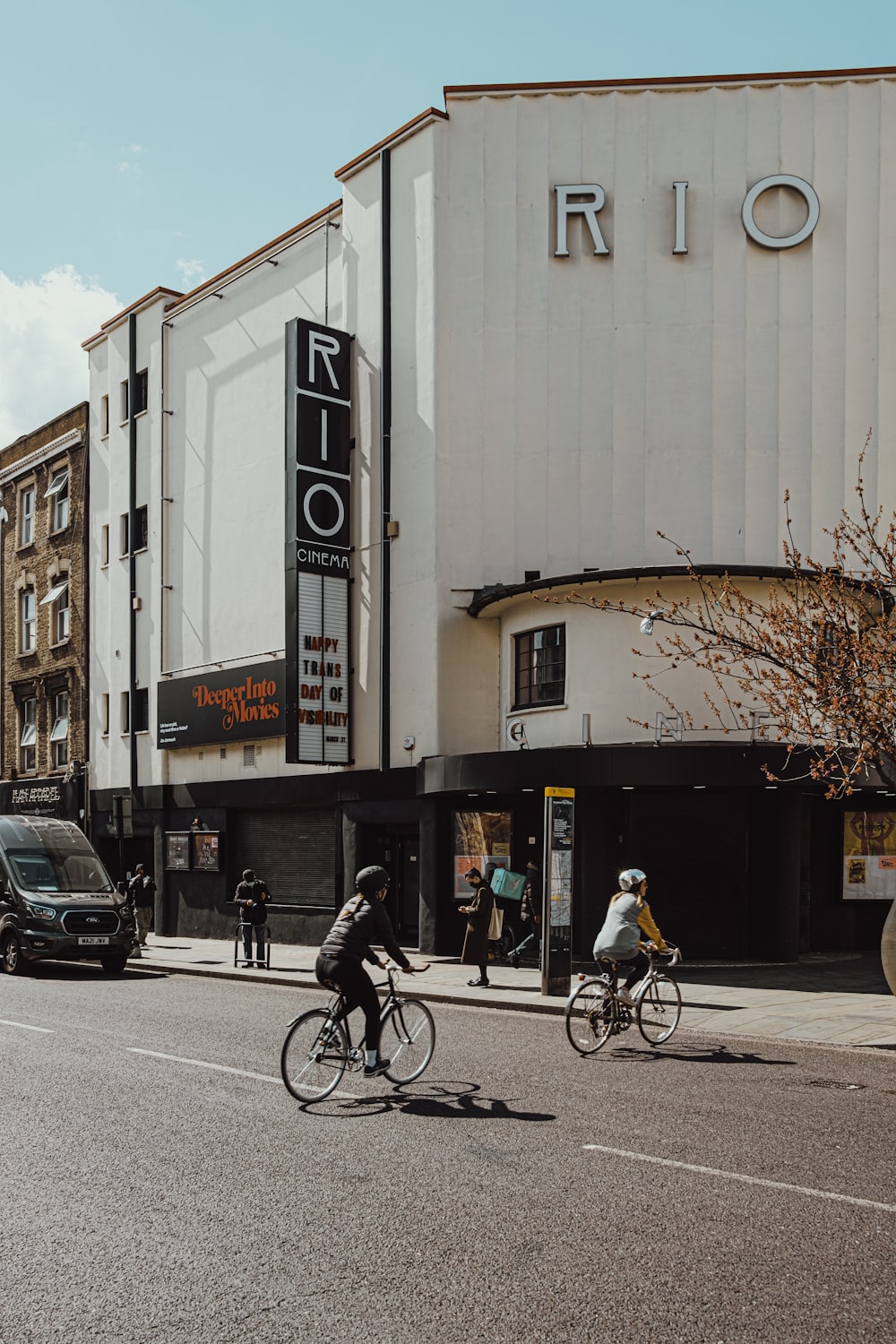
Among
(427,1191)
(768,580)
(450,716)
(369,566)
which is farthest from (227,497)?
(427,1191)

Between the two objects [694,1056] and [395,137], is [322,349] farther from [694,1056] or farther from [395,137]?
[694,1056]

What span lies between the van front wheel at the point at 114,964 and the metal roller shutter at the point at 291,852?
592 cm

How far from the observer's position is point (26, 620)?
3966 cm

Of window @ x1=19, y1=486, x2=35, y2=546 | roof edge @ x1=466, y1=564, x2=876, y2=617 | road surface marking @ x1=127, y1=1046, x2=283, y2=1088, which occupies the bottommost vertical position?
road surface marking @ x1=127, y1=1046, x2=283, y2=1088

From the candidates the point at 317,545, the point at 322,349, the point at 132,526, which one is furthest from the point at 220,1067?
the point at 132,526

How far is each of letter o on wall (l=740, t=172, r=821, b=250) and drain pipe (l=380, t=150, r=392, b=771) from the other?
7.15 metres

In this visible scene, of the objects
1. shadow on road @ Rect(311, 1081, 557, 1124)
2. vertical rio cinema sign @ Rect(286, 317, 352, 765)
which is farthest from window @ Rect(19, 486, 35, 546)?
shadow on road @ Rect(311, 1081, 557, 1124)

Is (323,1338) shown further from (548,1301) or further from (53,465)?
(53,465)

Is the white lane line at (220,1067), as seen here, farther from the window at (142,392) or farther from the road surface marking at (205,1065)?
the window at (142,392)

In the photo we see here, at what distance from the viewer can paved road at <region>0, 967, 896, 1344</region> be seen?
16.9ft

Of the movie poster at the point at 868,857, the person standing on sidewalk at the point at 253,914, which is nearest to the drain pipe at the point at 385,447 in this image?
the person standing on sidewalk at the point at 253,914

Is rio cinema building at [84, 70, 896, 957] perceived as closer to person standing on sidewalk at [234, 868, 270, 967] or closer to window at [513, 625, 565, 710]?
window at [513, 625, 565, 710]

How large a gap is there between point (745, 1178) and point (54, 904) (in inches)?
616

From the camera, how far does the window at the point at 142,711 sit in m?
32.9
